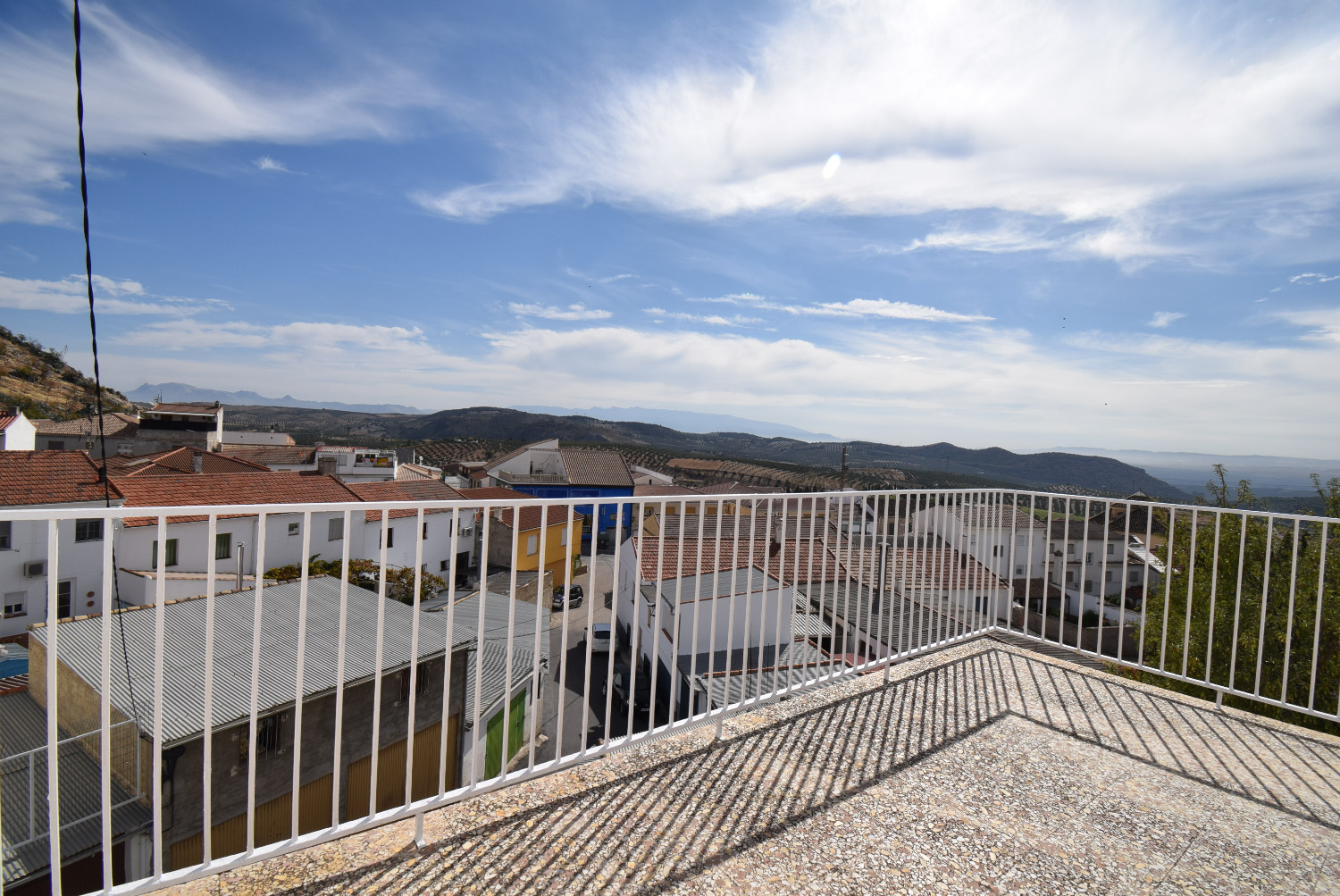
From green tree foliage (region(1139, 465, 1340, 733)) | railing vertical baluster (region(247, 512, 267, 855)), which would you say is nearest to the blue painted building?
green tree foliage (region(1139, 465, 1340, 733))

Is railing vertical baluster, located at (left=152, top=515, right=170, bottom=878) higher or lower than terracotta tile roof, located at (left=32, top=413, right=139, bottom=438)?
higher

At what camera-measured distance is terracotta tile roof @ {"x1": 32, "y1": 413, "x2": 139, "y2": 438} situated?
149ft

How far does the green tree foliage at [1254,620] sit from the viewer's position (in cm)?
336

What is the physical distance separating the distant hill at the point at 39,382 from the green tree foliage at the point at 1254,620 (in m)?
67.8

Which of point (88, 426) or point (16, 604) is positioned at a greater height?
point (88, 426)

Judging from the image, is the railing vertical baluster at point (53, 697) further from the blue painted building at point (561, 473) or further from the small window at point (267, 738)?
the blue painted building at point (561, 473)

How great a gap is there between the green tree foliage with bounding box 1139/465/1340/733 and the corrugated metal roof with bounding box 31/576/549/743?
5.50m

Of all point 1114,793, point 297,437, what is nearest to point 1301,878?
point 1114,793

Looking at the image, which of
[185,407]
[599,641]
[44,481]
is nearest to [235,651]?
[44,481]

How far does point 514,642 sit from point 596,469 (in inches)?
1760

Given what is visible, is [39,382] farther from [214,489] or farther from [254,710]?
[254,710]

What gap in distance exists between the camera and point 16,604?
17.3 metres

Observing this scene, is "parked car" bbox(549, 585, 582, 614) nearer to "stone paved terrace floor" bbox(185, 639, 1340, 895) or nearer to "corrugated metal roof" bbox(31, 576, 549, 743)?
"corrugated metal roof" bbox(31, 576, 549, 743)

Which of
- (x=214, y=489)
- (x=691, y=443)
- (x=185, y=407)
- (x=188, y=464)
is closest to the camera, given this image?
(x=214, y=489)
